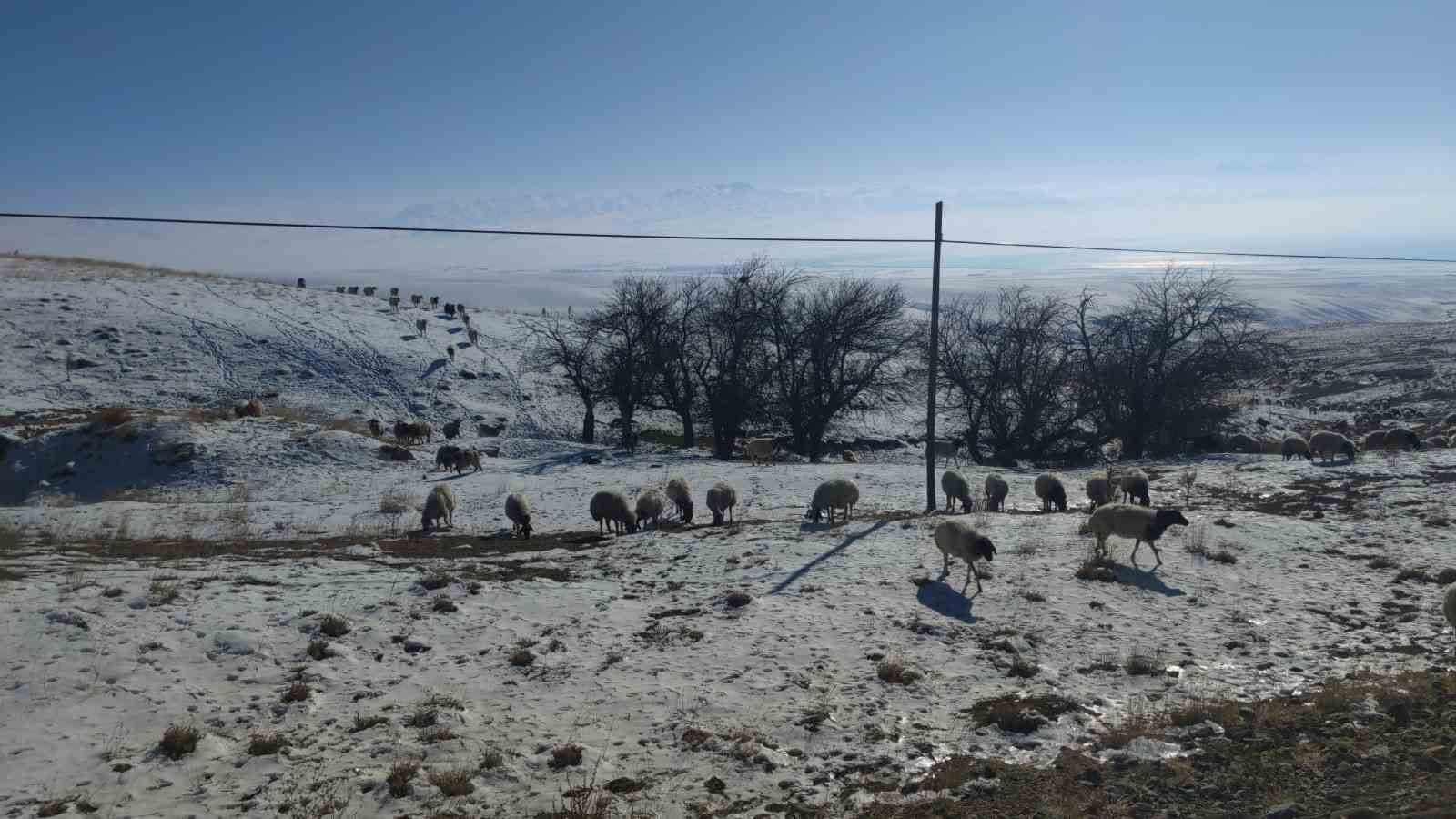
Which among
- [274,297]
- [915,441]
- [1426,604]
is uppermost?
[274,297]

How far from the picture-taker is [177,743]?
8500mm

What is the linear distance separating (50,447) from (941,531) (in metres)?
31.3

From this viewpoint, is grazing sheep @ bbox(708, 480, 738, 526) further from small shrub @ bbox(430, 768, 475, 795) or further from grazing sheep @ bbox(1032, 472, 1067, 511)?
small shrub @ bbox(430, 768, 475, 795)

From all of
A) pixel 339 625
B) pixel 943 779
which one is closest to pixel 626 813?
pixel 943 779

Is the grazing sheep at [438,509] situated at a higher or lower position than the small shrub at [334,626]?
lower

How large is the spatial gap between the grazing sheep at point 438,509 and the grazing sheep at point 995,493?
14415mm

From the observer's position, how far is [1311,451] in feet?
98.5

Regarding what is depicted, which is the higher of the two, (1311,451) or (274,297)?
(274,297)

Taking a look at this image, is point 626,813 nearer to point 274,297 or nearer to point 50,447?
point 50,447

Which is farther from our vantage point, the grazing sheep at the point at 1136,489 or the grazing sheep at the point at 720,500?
the grazing sheep at the point at 1136,489

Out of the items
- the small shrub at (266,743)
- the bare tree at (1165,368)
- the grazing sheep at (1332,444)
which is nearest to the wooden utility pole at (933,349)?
the small shrub at (266,743)

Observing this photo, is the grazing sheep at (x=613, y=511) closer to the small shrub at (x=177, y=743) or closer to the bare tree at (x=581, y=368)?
the small shrub at (x=177, y=743)

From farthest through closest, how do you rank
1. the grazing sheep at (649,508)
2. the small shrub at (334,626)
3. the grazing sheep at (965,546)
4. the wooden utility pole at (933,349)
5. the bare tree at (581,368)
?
the bare tree at (581,368) → the grazing sheep at (649,508) → the wooden utility pole at (933,349) → the grazing sheep at (965,546) → the small shrub at (334,626)

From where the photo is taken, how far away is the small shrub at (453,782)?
26.0 ft
